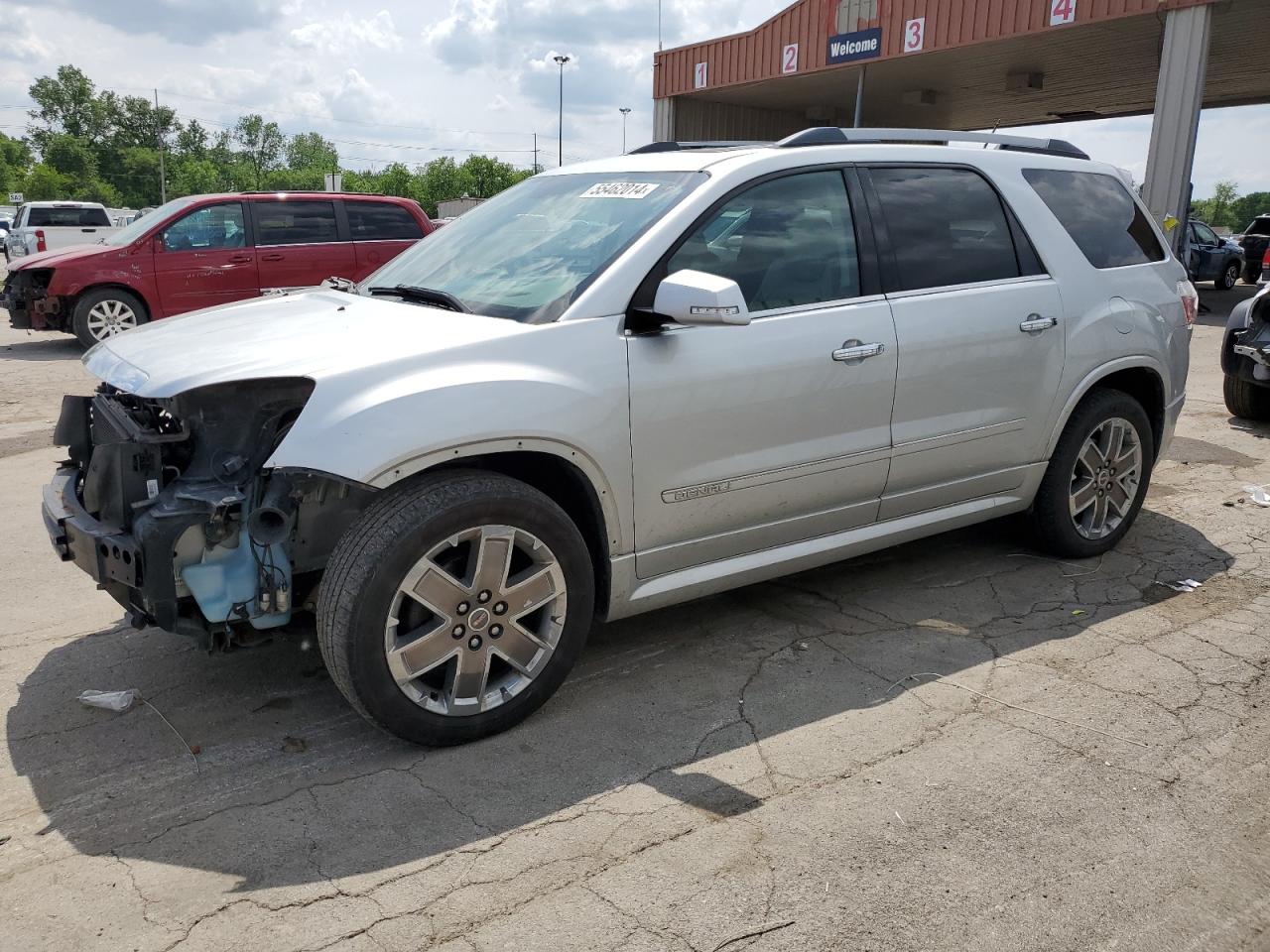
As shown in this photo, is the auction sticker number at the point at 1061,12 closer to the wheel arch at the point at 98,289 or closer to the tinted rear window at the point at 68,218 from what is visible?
the wheel arch at the point at 98,289

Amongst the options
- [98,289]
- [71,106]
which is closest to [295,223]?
[98,289]

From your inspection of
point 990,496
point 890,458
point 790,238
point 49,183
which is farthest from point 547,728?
point 49,183

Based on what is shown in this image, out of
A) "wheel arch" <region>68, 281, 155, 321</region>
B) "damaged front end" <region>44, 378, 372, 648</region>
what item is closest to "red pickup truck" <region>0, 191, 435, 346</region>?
"wheel arch" <region>68, 281, 155, 321</region>

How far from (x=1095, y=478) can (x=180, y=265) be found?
403 inches

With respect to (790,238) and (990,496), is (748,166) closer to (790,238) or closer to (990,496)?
(790,238)

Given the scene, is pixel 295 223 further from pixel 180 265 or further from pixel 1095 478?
pixel 1095 478

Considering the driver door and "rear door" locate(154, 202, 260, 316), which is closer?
the driver door

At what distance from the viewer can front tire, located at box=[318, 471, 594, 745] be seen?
9.81 ft

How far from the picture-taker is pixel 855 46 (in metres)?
21.2

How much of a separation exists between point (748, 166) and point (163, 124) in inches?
4481

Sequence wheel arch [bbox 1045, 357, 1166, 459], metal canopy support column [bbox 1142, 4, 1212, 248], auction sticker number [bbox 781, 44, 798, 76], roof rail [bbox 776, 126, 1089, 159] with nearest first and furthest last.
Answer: roof rail [bbox 776, 126, 1089, 159]
wheel arch [bbox 1045, 357, 1166, 459]
metal canopy support column [bbox 1142, 4, 1212, 248]
auction sticker number [bbox 781, 44, 798, 76]

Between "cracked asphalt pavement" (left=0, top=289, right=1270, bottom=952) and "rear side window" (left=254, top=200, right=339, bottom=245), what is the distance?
7.99 metres

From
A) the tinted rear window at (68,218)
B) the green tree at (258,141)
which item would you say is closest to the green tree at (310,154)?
the green tree at (258,141)

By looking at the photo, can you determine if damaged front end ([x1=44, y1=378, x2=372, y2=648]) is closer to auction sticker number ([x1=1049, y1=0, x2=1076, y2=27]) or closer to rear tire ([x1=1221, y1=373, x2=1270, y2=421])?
rear tire ([x1=1221, y1=373, x2=1270, y2=421])
